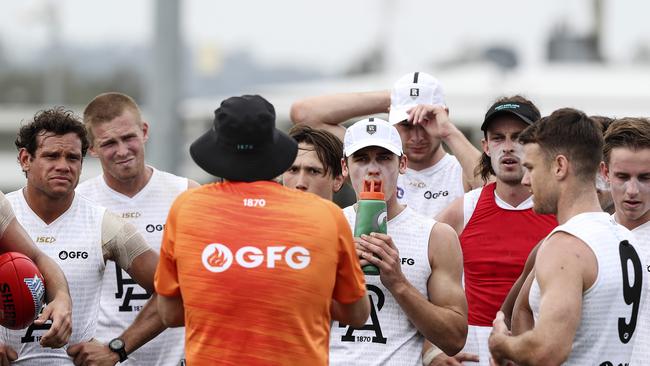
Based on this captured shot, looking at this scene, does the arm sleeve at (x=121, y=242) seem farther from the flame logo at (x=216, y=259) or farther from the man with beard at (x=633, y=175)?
the man with beard at (x=633, y=175)

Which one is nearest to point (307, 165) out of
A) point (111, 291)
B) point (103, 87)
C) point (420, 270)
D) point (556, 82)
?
point (420, 270)

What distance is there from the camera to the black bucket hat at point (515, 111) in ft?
26.0

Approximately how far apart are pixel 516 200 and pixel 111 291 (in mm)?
2730

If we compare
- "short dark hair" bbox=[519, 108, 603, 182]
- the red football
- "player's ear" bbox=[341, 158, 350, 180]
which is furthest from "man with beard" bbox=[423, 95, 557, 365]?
the red football

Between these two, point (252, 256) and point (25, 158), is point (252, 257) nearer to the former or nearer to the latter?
point (252, 256)

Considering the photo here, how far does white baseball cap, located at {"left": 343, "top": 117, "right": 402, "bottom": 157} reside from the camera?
696 centimetres

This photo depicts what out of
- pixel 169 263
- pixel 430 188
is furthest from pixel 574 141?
pixel 430 188

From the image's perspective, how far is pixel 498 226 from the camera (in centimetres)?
804

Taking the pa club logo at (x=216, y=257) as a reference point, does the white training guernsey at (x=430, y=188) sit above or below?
below

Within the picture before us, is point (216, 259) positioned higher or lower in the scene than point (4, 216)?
higher

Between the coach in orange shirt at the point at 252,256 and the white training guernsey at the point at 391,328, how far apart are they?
101 cm

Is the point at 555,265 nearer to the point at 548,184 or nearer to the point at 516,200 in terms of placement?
the point at 548,184

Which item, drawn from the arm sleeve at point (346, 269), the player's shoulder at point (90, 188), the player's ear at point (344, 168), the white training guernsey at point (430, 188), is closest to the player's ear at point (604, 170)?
the player's ear at point (344, 168)

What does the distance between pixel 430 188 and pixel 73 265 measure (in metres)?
2.73
